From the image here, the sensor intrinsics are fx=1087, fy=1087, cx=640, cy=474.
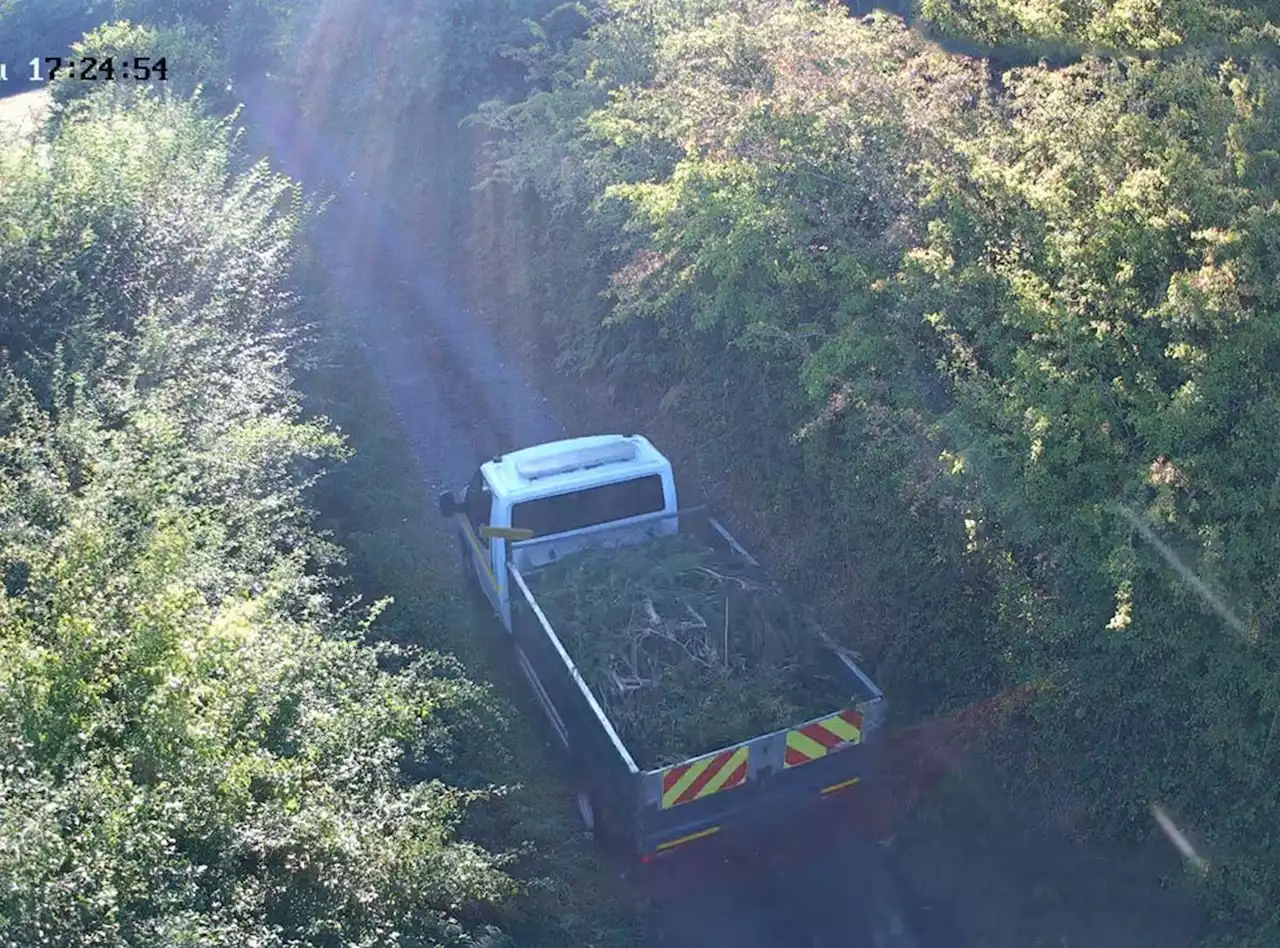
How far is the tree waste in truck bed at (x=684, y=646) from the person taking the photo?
7867 millimetres

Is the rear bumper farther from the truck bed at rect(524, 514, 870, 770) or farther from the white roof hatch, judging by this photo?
the white roof hatch

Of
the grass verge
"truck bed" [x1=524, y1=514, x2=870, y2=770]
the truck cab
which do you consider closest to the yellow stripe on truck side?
the truck cab

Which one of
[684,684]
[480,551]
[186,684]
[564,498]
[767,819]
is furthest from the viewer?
[480,551]

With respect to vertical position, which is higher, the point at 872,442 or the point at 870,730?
the point at 872,442

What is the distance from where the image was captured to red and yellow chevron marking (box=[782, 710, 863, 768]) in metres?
7.71

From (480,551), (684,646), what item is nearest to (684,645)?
(684,646)

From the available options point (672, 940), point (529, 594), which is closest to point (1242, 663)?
point (672, 940)

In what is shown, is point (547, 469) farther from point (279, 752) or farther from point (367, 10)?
point (367, 10)

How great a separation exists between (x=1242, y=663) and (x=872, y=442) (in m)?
3.31

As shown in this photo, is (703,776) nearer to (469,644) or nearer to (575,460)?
(469,644)

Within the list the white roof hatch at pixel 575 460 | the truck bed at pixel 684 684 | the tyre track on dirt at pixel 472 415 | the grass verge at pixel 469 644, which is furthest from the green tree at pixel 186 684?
the tyre track on dirt at pixel 472 415

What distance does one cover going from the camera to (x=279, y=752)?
21.7 ft

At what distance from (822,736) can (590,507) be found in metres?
3.35

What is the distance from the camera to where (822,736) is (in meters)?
7.80
